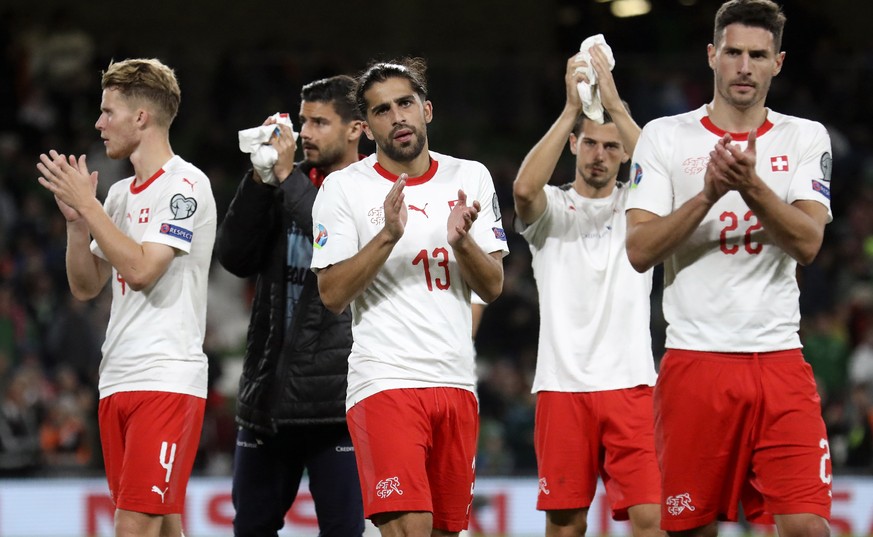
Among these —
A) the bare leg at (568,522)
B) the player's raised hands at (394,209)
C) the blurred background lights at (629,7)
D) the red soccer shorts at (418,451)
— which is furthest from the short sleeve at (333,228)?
the blurred background lights at (629,7)

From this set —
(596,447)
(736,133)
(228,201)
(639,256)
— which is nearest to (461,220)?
(639,256)

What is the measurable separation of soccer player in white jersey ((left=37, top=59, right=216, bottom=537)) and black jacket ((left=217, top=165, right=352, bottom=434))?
0.22 metres

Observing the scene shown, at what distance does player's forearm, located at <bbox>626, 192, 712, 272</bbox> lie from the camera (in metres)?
4.73

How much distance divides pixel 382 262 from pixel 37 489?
753cm

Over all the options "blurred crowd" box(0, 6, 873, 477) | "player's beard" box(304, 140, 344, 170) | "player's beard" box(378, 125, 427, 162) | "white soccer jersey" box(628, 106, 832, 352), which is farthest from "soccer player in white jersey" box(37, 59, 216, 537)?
"blurred crowd" box(0, 6, 873, 477)

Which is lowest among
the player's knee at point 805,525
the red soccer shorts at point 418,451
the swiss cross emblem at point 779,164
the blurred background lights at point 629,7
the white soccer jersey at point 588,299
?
the player's knee at point 805,525

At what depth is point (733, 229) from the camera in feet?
16.3

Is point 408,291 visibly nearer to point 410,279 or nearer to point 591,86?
point 410,279

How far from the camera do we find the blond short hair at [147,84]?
580 centimetres

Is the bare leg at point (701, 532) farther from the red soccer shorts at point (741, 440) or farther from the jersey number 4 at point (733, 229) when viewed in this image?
the jersey number 4 at point (733, 229)

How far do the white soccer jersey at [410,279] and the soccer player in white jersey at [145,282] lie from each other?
789 mm

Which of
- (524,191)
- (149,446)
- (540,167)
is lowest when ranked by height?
(149,446)

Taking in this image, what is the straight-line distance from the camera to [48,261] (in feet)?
47.5

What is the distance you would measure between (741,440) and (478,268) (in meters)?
1.21
